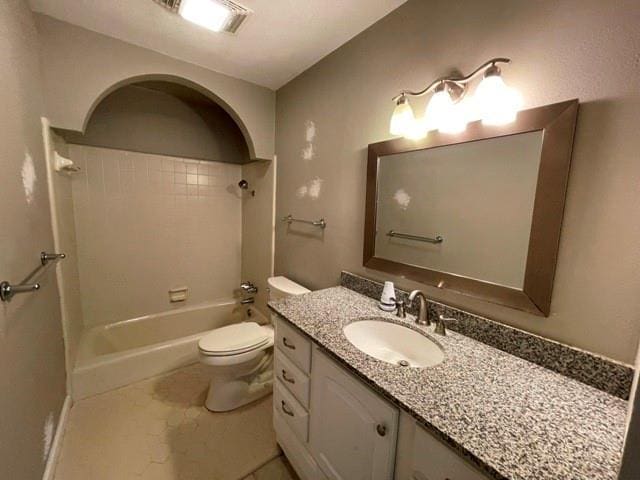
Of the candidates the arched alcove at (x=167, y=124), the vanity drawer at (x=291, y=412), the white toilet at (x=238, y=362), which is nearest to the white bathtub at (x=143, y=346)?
the white toilet at (x=238, y=362)

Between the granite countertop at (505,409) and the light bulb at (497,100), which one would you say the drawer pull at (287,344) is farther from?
the light bulb at (497,100)

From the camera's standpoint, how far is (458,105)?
1.02 metres

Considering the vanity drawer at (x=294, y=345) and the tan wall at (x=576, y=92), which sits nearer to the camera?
the tan wall at (x=576, y=92)

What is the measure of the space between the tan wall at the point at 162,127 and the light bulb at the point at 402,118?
1886 millimetres

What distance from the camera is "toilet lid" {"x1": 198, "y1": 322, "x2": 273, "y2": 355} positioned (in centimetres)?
154

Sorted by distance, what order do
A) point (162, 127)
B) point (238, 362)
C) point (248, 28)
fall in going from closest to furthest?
point (248, 28) → point (238, 362) → point (162, 127)

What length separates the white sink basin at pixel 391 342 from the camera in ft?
3.38

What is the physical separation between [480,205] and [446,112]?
390 mm

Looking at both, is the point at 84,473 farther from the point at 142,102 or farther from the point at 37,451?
the point at 142,102

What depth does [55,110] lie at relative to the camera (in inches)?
55.7

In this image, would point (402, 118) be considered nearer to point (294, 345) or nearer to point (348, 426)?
point (294, 345)

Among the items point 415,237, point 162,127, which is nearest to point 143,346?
point 162,127

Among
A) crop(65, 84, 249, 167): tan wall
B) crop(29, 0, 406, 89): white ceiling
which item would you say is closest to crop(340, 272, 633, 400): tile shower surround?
crop(29, 0, 406, 89): white ceiling

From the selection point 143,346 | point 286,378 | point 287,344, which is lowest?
point 143,346
